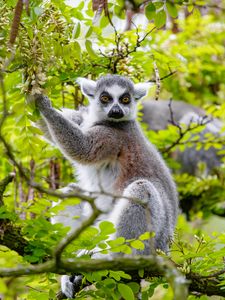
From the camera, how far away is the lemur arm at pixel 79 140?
18.1 feet

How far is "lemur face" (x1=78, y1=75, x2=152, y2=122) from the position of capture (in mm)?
6086

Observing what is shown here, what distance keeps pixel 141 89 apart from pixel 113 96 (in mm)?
297

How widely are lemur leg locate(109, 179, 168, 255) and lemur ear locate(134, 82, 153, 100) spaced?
1.13 meters

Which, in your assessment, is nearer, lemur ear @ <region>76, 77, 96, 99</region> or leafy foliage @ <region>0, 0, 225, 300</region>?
leafy foliage @ <region>0, 0, 225, 300</region>

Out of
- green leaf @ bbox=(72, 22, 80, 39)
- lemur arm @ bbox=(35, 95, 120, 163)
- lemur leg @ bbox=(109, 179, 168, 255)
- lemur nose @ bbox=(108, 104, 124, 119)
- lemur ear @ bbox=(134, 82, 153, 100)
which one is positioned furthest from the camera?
lemur ear @ bbox=(134, 82, 153, 100)

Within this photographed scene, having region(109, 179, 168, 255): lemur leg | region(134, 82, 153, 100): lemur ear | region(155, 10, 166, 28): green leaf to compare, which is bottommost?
region(109, 179, 168, 255): lemur leg

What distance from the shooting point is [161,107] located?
1545cm

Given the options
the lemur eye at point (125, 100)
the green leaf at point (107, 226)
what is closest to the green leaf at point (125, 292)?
the green leaf at point (107, 226)

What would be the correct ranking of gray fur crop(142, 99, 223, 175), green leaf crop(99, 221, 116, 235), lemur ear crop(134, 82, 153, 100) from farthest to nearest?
gray fur crop(142, 99, 223, 175)
lemur ear crop(134, 82, 153, 100)
green leaf crop(99, 221, 116, 235)

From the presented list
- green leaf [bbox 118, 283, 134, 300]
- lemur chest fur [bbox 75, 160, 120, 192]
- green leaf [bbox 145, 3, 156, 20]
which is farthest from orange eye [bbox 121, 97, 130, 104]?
green leaf [bbox 118, 283, 134, 300]

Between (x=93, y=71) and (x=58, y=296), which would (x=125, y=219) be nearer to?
(x=58, y=296)

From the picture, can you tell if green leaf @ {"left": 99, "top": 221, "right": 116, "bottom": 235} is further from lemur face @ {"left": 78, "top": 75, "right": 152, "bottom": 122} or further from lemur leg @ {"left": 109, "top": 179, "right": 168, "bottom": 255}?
lemur face @ {"left": 78, "top": 75, "right": 152, "bottom": 122}

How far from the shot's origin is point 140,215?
5.22 m

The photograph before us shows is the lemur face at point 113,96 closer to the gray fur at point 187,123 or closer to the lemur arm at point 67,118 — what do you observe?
the lemur arm at point 67,118
